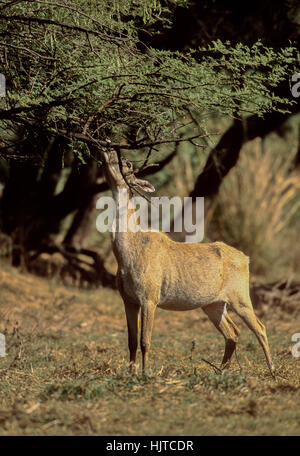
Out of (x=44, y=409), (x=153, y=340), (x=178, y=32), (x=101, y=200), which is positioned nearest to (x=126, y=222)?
(x=44, y=409)

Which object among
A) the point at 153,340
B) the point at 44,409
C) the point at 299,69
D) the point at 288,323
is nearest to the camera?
the point at 44,409

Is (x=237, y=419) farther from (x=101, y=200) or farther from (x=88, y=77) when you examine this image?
(x=101, y=200)

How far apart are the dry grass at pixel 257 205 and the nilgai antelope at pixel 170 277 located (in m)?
9.37

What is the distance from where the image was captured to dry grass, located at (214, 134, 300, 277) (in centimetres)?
1866

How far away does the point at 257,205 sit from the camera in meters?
19.0

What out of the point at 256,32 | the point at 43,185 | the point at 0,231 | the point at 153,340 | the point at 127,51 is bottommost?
the point at 153,340

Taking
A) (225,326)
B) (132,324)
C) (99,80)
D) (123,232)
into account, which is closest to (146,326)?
(132,324)

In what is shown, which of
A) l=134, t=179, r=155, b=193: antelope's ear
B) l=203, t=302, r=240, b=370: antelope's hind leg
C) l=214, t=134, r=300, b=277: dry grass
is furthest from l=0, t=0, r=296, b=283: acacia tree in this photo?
l=214, t=134, r=300, b=277: dry grass

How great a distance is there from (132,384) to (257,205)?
498 inches

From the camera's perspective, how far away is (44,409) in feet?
20.6

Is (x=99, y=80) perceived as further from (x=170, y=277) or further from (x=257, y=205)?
(x=257, y=205)

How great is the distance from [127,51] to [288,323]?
698 cm

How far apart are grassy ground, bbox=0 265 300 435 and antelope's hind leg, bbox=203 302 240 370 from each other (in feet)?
0.92

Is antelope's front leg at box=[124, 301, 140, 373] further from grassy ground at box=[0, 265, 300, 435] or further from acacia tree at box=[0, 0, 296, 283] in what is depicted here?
acacia tree at box=[0, 0, 296, 283]
